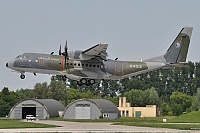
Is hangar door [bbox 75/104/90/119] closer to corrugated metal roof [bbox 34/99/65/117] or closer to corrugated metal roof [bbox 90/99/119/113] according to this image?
corrugated metal roof [bbox 90/99/119/113]

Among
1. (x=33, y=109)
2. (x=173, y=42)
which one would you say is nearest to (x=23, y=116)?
(x=33, y=109)

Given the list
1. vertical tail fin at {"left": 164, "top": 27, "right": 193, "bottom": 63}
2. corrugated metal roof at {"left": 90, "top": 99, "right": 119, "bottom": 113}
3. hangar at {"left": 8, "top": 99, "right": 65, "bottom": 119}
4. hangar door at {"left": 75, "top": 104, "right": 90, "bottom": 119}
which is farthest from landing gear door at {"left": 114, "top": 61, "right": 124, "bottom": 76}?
hangar at {"left": 8, "top": 99, "right": 65, "bottom": 119}

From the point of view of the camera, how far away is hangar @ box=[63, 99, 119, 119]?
456 ft

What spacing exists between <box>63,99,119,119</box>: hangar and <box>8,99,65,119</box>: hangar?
4374 mm

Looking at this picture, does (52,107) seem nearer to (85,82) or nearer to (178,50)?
(178,50)

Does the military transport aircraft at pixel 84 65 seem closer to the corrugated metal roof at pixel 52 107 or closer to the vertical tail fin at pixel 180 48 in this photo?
the vertical tail fin at pixel 180 48

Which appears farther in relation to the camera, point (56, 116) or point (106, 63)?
point (56, 116)

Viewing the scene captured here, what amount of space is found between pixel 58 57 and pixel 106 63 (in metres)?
6.47

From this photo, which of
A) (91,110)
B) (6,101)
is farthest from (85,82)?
(6,101)

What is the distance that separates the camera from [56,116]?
148000 millimetres

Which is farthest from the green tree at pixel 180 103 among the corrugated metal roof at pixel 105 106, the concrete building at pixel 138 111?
the corrugated metal roof at pixel 105 106

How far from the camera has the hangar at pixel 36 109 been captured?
477 ft

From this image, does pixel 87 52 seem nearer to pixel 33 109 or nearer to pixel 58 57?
pixel 58 57

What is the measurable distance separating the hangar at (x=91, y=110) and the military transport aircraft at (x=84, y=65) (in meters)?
62.6
